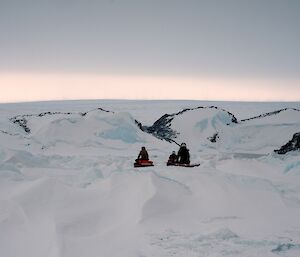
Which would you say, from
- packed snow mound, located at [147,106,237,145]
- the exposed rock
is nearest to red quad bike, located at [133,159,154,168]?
packed snow mound, located at [147,106,237,145]

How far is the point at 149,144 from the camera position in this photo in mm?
32438

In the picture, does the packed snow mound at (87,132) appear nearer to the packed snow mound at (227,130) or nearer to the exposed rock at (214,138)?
the packed snow mound at (227,130)

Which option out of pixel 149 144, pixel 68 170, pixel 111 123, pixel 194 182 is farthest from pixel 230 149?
pixel 194 182

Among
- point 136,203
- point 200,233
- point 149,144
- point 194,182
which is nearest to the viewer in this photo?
point 200,233

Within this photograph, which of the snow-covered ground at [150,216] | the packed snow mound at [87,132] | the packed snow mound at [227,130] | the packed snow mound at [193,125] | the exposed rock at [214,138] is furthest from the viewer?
the packed snow mound at [193,125]

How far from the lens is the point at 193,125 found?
123 ft

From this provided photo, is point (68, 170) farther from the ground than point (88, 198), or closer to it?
closer to it

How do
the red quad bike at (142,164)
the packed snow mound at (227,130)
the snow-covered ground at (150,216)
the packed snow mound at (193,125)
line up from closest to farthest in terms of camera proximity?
the snow-covered ground at (150,216)
the red quad bike at (142,164)
the packed snow mound at (227,130)
the packed snow mound at (193,125)

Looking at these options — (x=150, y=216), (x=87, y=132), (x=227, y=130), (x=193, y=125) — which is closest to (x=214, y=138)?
(x=227, y=130)

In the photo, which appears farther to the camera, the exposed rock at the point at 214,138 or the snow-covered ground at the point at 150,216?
the exposed rock at the point at 214,138

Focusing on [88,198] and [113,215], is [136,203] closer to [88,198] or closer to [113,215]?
[113,215]

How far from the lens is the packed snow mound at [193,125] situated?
36.0 meters

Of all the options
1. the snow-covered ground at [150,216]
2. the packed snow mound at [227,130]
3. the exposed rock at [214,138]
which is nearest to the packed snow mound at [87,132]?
the packed snow mound at [227,130]

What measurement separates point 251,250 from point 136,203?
279 cm
